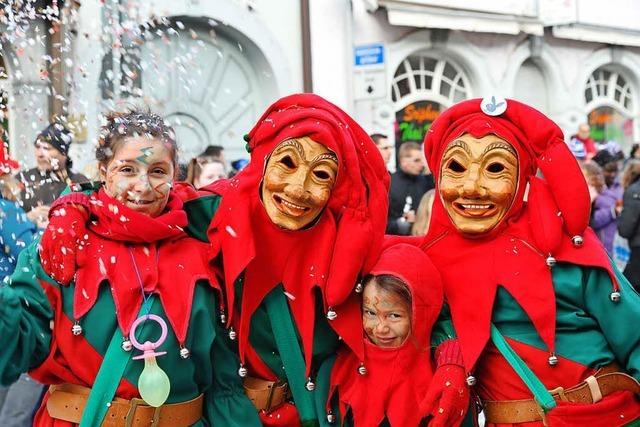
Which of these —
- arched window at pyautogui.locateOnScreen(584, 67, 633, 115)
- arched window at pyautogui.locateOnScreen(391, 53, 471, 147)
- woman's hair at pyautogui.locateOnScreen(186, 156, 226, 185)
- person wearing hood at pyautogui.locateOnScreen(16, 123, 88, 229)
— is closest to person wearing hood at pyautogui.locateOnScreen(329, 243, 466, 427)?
person wearing hood at pyautogui.locateOnScreen(16, 123, 88, 229)

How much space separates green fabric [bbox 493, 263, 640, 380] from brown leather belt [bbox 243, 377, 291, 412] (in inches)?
30.1

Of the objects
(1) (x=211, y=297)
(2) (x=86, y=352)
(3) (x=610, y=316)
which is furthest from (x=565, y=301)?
(2) (x=86, y=352)

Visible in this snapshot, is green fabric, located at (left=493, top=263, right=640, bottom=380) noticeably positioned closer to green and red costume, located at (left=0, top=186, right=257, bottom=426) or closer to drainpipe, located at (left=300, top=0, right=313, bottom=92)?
green and red costume, located at (left=0, top=186, right=257, bottom=426)

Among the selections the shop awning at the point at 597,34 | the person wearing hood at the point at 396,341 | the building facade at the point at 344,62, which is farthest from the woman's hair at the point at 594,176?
the shop awning at the point at 597,34

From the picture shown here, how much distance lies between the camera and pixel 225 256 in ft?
10.9

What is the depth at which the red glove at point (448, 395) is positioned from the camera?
3.11m

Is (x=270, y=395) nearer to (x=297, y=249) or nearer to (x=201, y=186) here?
(x=297, y=249)

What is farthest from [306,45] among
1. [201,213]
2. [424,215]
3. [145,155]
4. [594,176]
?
[145,155]

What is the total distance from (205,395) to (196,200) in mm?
667

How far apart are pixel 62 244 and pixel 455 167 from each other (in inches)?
51.0

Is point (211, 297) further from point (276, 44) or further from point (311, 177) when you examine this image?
point (276, 44)

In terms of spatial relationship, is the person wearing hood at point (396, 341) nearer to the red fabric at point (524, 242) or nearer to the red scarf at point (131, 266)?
the red fabric at point (524, 242)

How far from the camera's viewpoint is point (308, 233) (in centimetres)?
341

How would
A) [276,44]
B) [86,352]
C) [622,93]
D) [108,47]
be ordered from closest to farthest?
1. [86,352]
2. [108,47]
3. [276,44]
4. [622,93]
